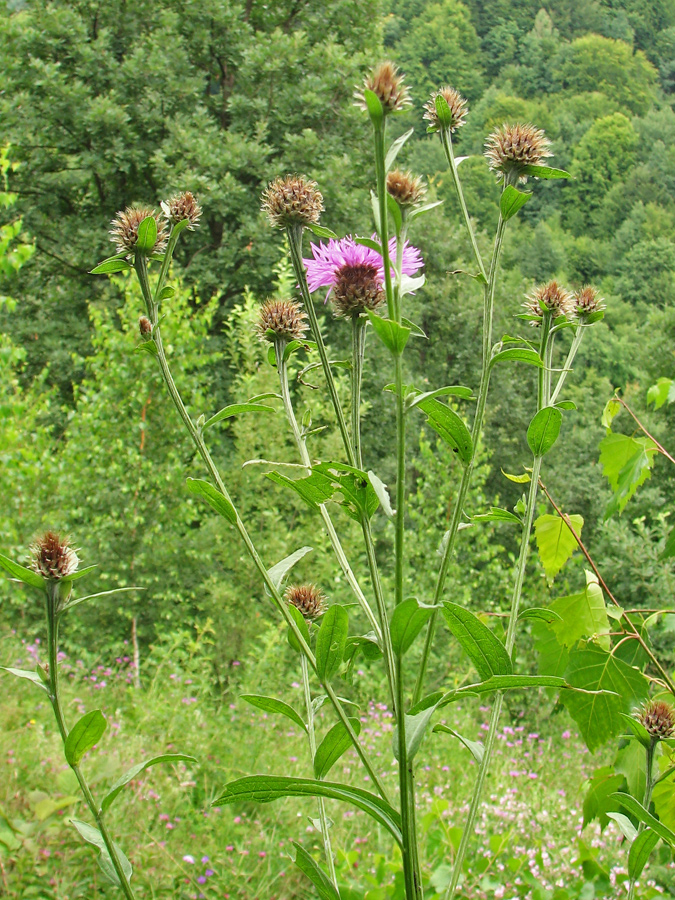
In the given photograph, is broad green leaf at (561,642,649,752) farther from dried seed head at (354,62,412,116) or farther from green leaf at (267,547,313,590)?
dried seed head at (354,62,412,116)

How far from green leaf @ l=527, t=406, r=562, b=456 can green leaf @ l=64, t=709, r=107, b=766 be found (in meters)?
0.50

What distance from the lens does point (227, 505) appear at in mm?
673

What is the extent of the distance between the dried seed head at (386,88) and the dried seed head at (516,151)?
28 centimetres

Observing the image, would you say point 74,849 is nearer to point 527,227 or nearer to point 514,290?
point 514,290

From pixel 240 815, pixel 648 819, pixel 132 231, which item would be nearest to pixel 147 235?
pixel 132 231

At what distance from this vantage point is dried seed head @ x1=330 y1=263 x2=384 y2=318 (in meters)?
0.77

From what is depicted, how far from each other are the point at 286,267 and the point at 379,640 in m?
5.32

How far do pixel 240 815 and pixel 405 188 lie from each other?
263cm

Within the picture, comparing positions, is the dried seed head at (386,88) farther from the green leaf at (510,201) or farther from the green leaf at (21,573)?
the green leaf at (21,573)

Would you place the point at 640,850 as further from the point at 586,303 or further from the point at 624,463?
the point at 624,463

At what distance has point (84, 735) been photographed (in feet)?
2.27

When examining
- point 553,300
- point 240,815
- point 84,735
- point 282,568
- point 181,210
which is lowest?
point 240,815

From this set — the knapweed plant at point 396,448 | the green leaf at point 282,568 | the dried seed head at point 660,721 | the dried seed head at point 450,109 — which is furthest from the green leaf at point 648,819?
the dried seed head at point 450,109

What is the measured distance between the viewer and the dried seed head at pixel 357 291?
0.77 metres
